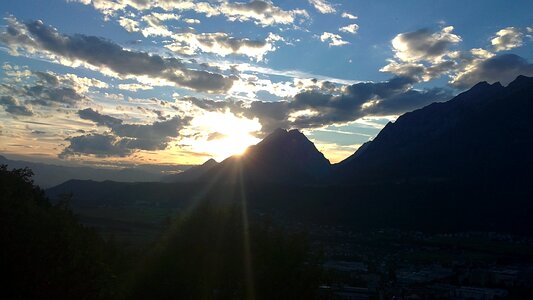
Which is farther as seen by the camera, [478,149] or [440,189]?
[478,149]

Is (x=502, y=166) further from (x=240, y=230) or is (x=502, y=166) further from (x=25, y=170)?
(x=25, y=170)

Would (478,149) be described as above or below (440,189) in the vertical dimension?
above

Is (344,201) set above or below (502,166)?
below

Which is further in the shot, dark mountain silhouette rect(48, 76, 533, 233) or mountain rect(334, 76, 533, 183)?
mountain rect(334, 76, 533, 183)

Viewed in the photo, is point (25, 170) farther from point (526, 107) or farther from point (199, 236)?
point (526, 107)

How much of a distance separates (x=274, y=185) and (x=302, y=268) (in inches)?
6050

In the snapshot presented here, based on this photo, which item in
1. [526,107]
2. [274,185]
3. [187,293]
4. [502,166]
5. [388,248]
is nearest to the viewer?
[187,293]

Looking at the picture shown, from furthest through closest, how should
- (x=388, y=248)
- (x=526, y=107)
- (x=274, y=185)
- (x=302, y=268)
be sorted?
(x=274, y=185) → (x=526, y=107) → (x=388, y=248) → (x=302, y=268)

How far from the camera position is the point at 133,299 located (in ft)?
100

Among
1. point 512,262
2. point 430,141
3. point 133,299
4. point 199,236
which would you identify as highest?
point 430,141

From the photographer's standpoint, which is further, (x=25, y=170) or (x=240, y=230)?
(x=240, y=230)

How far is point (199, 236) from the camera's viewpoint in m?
41.2

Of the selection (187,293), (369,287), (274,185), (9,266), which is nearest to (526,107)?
(274,185)

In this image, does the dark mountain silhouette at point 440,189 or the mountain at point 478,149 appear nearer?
the dark mountain silhouette at point 440,189
